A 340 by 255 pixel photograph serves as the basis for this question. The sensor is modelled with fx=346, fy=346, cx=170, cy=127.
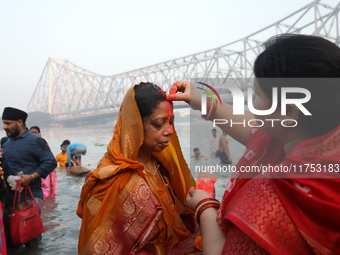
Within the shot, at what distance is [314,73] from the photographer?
3.16ft

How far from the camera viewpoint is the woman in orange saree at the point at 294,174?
91 centimetres

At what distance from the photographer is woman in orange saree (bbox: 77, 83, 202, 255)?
67.7 inches

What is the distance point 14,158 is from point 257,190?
369cm

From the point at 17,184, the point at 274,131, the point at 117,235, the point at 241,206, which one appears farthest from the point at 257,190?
the point at 17,184

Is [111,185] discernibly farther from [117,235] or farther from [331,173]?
[331,173]

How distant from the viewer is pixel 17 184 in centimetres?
384

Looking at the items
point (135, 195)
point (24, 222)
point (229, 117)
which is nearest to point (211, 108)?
point (229, 117)

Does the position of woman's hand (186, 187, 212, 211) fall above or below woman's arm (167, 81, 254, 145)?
below

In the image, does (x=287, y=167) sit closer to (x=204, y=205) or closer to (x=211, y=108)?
(x=204, y=205)

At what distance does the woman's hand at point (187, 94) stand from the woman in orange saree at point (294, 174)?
50cm

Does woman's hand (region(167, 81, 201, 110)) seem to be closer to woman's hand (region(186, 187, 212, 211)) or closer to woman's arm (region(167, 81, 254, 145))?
woman's arm (region(167, 81, 254, 145))

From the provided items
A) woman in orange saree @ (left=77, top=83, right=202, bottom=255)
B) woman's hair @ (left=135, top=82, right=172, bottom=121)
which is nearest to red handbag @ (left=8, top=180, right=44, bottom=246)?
woman in orange saree @ (left=77, top=83, right=202, bottom=255)

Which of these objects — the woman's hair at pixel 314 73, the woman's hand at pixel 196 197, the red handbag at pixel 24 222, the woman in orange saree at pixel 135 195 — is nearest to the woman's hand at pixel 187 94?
the woman in orange saree at pixel 135 195

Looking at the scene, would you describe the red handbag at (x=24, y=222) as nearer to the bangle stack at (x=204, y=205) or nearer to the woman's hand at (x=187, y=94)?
the woman's hand at (x=187, y=94)
